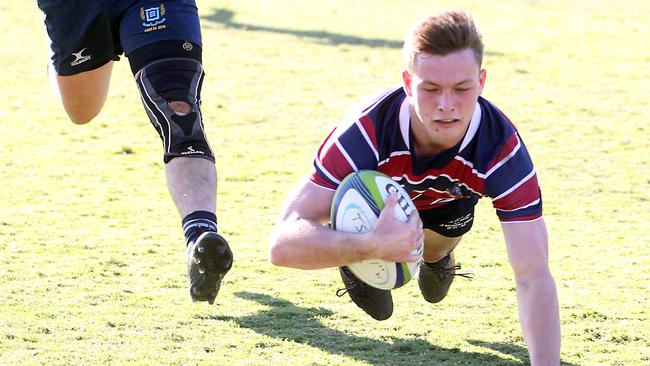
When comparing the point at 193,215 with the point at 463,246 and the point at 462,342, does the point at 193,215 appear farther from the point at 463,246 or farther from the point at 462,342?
the point at 463,246

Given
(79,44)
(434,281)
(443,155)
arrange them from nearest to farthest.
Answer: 1. (443,155)
2. (79,44)
3. (434,281)

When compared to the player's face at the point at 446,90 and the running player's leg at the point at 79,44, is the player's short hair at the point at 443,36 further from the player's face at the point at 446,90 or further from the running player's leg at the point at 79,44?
the running player's leg at the point at 79,44

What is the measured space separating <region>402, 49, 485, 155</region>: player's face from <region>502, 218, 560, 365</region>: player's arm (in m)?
0.52

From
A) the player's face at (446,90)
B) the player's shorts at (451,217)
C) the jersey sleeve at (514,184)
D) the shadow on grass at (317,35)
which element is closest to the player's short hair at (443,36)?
the player's face at (446,90)

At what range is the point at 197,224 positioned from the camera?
5.13 m

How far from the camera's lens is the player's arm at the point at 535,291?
4.63 m

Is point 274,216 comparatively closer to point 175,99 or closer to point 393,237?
point 175,99

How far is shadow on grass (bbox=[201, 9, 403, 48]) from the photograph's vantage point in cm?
1608

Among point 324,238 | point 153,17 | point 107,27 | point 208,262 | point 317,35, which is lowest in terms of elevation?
point 317,35

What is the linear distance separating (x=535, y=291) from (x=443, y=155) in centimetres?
72

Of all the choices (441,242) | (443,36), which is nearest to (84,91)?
(441,242)

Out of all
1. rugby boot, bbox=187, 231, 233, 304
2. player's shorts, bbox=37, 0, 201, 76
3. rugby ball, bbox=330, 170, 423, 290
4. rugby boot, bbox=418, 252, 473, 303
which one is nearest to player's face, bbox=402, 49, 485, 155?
rugby ball, bbox=330, 170, 423, 290

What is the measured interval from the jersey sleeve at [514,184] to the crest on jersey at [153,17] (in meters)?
1.90

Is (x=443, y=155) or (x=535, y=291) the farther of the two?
(x=443, y=155)
